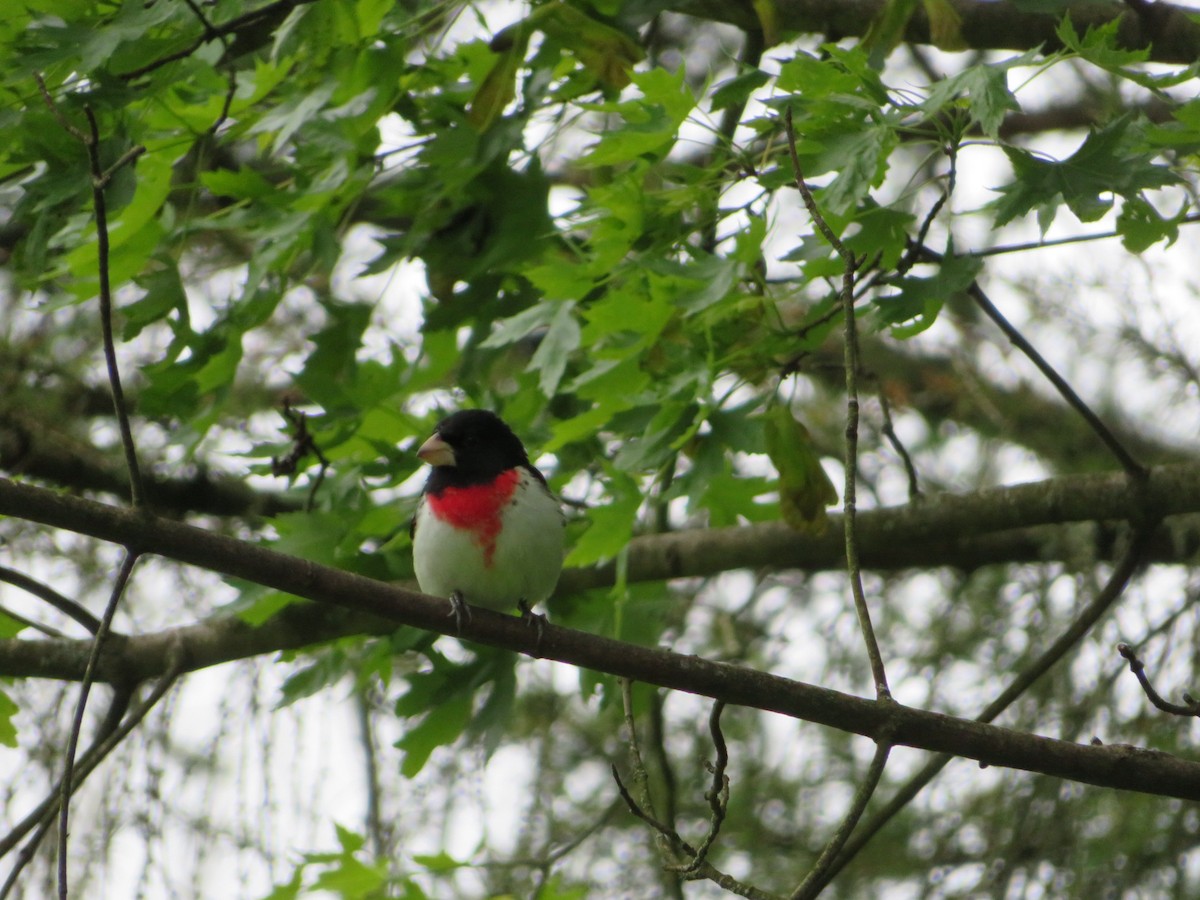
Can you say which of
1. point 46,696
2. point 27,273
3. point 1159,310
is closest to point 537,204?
point 27,273

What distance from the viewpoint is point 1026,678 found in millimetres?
4113

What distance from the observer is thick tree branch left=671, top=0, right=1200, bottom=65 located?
433 centimetres

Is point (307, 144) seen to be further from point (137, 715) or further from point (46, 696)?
point (46, 696)

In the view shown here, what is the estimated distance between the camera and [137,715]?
13.1ft

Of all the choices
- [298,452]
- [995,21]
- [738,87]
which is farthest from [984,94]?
[298,452]

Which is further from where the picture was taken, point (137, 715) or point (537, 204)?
point (537, 204)

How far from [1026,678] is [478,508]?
1626 millimetres

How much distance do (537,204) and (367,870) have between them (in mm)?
2124

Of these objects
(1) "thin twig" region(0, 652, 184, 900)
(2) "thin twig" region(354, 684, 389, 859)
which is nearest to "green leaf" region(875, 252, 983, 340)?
(1) "thin twig" region(0, 652, 184, 900)

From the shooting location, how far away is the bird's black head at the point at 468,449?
14.3 ft

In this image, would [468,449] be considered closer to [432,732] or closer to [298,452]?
[298,452]

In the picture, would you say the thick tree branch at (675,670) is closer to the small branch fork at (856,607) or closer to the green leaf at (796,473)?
the small branch fork at (856,607)

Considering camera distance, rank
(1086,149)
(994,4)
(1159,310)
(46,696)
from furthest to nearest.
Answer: (1159,310), (46,696), (994,4), (1086,149)

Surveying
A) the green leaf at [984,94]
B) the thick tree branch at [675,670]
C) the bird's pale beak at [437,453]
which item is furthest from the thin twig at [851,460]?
the bird's pale beak at [437,453]
